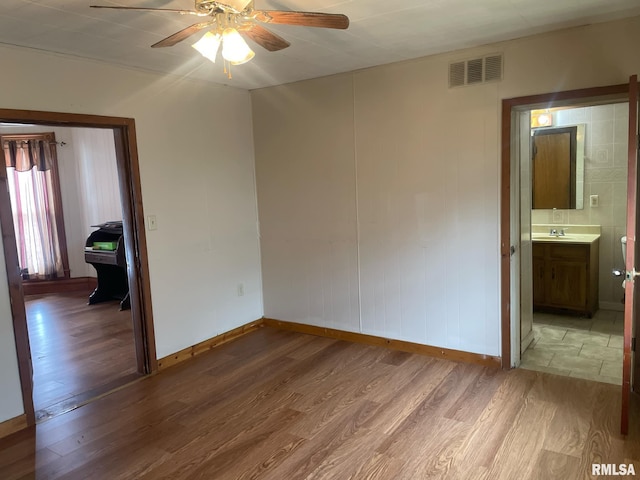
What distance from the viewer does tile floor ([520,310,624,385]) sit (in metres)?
3.49

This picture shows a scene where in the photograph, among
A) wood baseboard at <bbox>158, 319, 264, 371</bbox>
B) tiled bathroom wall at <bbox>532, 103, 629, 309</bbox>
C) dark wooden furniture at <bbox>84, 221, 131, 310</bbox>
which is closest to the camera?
wood baseboard at <bbox>158, 319, 264, 371</bbox>

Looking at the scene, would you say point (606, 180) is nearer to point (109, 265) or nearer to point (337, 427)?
point (337, 427)

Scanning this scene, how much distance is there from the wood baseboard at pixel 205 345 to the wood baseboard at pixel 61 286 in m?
3.34

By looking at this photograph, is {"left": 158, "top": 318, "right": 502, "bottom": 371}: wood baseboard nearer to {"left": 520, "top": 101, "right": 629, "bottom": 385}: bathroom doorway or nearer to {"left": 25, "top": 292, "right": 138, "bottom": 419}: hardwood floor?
{"left": 25, "top": 292, "right": 138, "bottom": 419}: hardwood floor

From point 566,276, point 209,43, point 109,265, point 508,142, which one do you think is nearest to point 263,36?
point 209,43

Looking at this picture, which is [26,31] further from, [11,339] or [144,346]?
[144,346]

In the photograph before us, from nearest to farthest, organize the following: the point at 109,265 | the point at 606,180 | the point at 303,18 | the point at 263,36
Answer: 1. the point at 303,18
2. the point at 263,36
3. the point at 606,180
4. the point at 109,265

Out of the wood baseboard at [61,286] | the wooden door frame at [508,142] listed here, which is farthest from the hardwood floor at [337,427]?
the wood baseboard at [61,286]

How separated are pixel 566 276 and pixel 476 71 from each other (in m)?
2.46

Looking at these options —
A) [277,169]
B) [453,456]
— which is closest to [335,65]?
[277,169]

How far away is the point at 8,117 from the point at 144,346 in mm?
1849

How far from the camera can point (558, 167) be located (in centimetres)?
503

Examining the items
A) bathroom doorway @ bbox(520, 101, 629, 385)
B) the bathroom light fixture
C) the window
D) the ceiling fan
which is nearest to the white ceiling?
the ceiling fan

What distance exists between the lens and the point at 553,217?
5191mm
